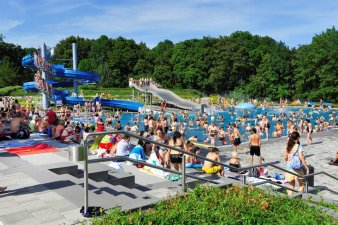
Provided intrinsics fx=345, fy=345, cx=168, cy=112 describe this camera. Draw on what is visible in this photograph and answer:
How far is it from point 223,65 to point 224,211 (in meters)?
55.2

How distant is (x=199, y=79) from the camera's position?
6094cm

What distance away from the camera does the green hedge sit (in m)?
4.03

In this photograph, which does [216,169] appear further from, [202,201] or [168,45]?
[168,45]

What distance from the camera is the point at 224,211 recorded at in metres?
4.36

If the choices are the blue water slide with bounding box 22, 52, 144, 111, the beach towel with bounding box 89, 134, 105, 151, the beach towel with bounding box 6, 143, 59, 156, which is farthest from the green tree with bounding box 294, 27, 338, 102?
the beach towel with bounding box 6, 143, 59, 156

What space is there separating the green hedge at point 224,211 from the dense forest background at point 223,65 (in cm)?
4543

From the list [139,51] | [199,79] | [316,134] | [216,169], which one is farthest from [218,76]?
[216,169]

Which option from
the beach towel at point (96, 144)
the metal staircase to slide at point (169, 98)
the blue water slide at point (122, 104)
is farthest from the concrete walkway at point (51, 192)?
the metal staircase to slide at point (169, 98)

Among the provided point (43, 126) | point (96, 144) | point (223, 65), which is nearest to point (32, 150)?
point (96, 144)

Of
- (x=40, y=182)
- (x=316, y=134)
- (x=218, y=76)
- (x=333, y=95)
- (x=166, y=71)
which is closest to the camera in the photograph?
(x=40, y=182)

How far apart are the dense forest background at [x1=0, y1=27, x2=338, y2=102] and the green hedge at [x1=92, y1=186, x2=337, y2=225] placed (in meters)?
45.4

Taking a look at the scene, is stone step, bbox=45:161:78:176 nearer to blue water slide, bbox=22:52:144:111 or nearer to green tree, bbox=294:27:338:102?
blue water slide, bbox=22:52:144:111

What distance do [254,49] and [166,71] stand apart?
16389 mm

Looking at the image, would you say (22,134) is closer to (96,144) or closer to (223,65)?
(96,144)
